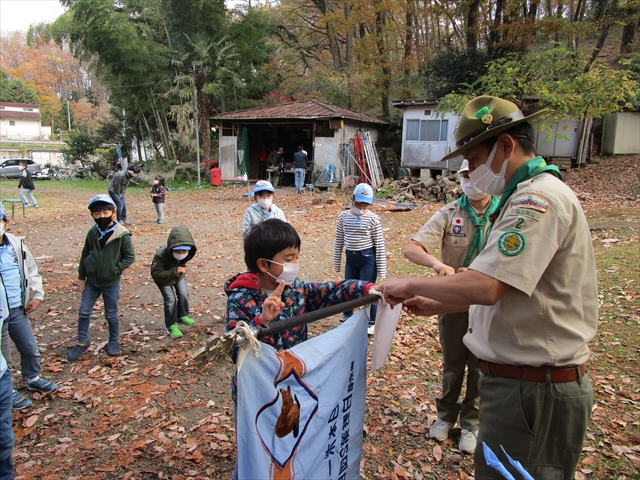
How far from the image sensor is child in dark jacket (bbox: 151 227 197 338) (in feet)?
18.7

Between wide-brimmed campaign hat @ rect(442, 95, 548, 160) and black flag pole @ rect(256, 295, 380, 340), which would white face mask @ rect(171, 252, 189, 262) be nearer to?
black flag pole @ rect(256, 295, 380, 340)

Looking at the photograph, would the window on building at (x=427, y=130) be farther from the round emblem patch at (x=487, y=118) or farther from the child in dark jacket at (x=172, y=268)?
the round emblem patch at (x=487, y=118)

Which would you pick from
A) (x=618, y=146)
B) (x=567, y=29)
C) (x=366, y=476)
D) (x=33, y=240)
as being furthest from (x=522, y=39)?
(x=366, y=476)

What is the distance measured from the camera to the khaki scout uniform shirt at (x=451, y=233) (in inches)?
147

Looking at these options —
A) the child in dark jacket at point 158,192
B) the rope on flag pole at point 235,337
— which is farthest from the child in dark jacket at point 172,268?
the child in dark jacket at point 158,192

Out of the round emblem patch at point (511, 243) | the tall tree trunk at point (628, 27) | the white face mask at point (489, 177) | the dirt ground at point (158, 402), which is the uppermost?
the tall tree trunk at point (628, 27)

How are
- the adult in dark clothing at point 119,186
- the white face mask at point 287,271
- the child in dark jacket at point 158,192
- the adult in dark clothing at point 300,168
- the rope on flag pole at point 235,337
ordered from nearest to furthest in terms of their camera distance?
the rope on flag pole at point 235,337 → the white face mask at point 287,271 → the adult in dark clothing at point 119,186 → the child in dark jacket at point 158,192 → the adult in dark clothing at point 300,168

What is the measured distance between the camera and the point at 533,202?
6.22 ft

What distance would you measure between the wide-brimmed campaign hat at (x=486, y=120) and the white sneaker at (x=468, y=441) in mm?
2555

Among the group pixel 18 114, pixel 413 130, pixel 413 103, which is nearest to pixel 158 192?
pixel 413 103

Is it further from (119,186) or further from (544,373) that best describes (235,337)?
(119,186)

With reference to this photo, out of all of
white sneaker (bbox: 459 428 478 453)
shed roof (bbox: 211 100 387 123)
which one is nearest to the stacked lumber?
shed roof (bbox: 211 100 387 123)

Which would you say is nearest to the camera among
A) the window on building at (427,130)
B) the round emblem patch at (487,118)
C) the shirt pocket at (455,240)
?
the round emblem patch at (487,118)

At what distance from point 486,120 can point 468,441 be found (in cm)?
276
